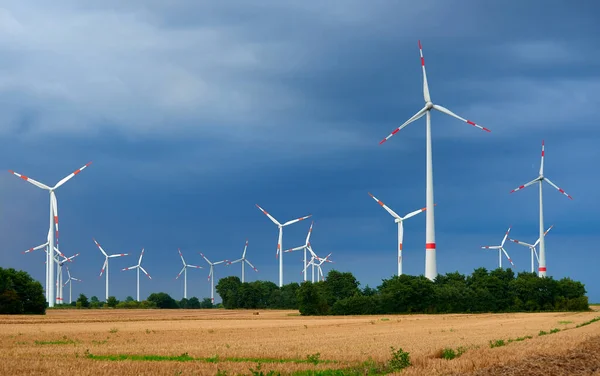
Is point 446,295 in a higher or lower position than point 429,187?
lower

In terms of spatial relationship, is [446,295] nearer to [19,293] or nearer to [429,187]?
[429,187]

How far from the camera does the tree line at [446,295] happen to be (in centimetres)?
13475

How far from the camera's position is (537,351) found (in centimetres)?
3791

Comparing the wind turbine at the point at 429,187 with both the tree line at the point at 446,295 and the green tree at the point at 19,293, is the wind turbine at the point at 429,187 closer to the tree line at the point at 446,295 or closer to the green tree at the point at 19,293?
the tree line at the point at 446,295

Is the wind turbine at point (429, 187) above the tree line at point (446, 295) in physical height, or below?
above

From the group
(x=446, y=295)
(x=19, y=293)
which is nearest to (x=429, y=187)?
(x=446, y=295)

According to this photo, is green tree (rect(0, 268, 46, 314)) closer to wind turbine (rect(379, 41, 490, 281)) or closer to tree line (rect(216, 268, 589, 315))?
tree line (rect(216, 268, 589, 315))

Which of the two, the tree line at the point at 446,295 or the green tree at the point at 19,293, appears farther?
the tree line at the point at 446,295

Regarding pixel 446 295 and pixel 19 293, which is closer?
pixel 19 293

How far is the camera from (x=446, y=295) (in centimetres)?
13500

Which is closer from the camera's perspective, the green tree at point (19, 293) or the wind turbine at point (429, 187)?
the green tree at point (19, 293)

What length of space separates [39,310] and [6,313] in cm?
705

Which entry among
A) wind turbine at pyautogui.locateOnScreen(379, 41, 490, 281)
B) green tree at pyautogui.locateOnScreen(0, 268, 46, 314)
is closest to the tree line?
wind turbine at pyautogui.locateOnScreen(379, 41, 490, 281)

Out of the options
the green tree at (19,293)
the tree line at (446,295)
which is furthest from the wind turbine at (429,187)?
the green tree at (19,293)
